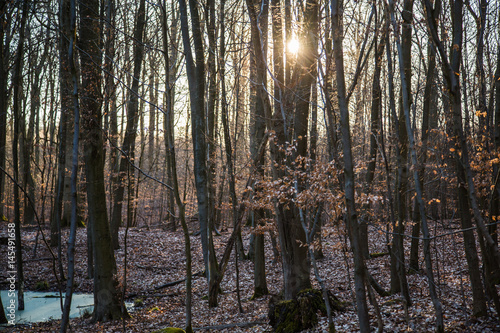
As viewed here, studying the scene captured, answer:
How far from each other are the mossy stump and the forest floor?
0.20 meters

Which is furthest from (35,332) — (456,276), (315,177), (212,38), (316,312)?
(456,276)

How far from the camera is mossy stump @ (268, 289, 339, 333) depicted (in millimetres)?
5945

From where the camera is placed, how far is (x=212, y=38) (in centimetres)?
1034

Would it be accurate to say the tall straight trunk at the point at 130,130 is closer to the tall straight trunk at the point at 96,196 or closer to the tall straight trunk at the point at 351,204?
the tall straight trunk at the point at 96,196

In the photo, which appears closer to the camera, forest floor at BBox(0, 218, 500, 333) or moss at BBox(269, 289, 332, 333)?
forest floor at BBox(0, 218, 500, 333)

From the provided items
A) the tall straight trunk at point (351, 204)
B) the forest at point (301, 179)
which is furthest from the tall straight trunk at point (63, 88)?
the tall straight trunk at point (351, 204)

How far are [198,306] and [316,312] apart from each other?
3.73 metres

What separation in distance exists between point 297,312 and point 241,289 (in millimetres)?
4338

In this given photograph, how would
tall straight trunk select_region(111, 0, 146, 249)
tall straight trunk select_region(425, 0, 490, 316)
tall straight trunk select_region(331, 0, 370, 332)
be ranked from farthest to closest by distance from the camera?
tall straight trunk select_region(111, 0, 146, 249), tall straight trunk select_region(425, 0, 490, 316), tall straight trunk select_region(331, 0, 370, 332)

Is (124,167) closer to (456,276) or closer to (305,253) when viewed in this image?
(305,253)

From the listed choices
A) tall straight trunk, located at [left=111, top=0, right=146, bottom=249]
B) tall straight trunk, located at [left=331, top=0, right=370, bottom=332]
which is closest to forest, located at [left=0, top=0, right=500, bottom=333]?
tall straight trunk, located at [left=331, top=0, right=370, bottom=332]

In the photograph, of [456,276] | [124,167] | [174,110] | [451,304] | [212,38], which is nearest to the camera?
[451,304]

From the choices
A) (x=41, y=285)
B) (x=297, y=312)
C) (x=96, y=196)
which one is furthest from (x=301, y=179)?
(x=41, y=285)

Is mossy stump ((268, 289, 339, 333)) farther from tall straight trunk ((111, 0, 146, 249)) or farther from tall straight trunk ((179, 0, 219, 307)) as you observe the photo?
tall straight trunk ((111, 0, 146, 249))
